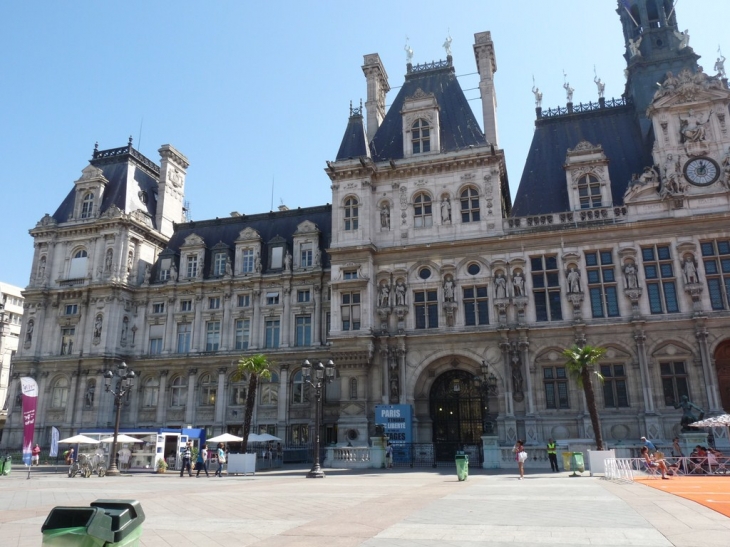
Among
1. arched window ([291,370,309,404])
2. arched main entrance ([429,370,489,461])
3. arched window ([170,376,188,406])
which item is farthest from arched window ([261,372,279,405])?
arched main entrance ([429,370,489,461])

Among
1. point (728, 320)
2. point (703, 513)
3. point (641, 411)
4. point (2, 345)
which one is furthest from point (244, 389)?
point (2, 345)

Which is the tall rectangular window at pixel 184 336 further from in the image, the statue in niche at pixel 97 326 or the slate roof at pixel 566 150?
the slate roof at pixel 566 150

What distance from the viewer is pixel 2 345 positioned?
80.1m

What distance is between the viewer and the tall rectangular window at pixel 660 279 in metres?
34.8

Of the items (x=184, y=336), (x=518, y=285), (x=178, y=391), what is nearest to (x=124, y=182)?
(x=184, y=336)

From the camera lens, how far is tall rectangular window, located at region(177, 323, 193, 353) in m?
49.2

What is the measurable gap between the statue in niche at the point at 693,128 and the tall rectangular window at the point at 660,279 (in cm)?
729

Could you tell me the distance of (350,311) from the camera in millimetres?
38875

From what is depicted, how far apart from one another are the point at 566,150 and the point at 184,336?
34.0 m

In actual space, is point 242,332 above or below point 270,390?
above

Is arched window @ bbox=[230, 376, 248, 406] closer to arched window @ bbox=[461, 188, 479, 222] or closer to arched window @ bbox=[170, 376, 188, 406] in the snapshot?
arched window @ bbox=[170, 376, 188, 406]

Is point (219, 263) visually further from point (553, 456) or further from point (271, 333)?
point (553, 456)

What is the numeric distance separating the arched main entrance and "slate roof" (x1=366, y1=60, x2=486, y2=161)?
16147 mm

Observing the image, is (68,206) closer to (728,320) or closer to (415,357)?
(415,357)
